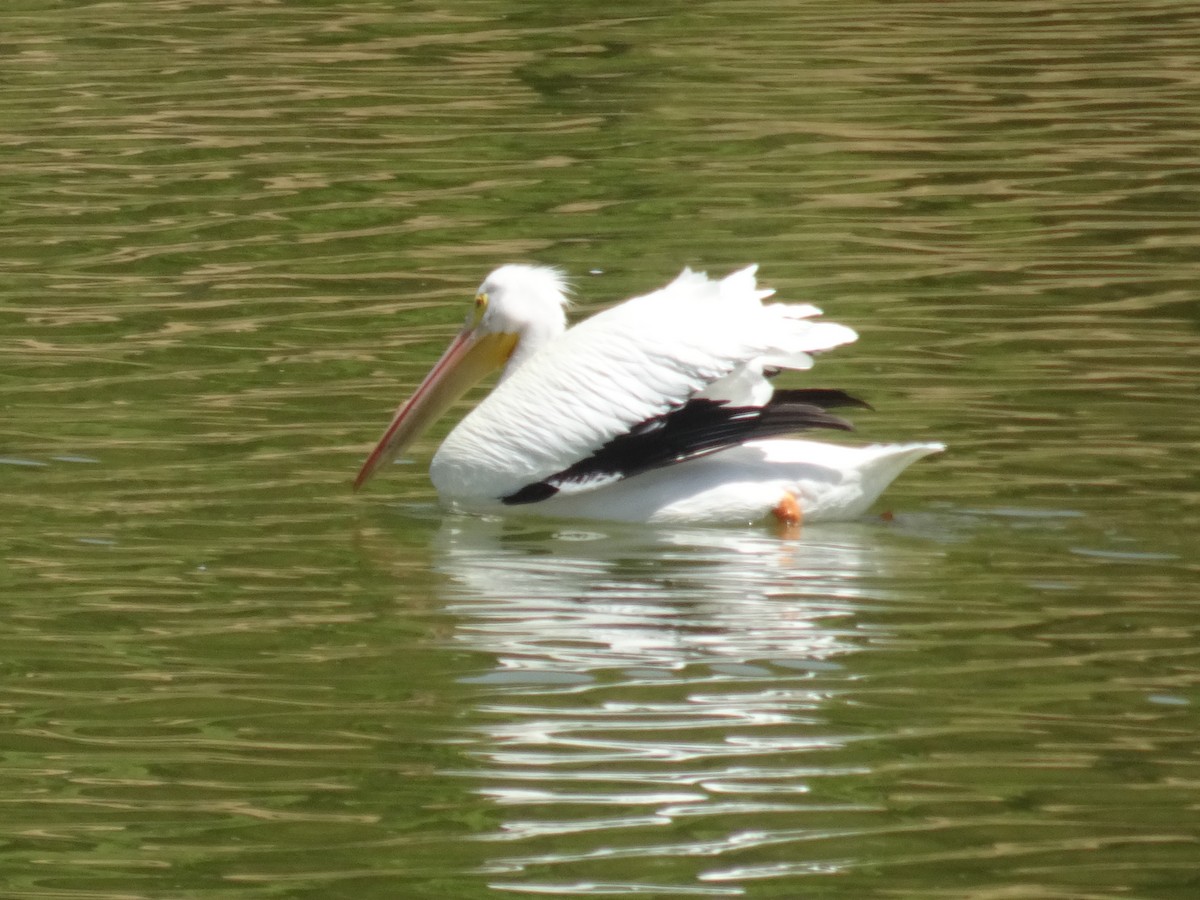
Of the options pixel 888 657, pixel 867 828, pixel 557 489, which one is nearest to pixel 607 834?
pixel 867 828

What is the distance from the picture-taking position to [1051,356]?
255 inches

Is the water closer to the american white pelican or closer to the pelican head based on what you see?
the american white pelican

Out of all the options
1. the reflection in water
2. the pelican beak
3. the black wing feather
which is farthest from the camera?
the pelican beak

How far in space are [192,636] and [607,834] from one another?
139cm

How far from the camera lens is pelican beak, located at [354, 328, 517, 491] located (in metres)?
5.79

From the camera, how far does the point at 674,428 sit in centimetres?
522

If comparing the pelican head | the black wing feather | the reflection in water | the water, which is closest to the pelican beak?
the pelican head

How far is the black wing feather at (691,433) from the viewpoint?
5.12 metres

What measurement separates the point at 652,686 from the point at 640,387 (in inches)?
49.6

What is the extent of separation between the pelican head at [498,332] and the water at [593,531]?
0.72 ft

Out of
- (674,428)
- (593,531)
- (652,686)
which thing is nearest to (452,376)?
(593,531)

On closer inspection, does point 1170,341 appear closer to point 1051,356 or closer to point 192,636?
point 1051,356

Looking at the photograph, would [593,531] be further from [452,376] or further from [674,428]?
[452,376]

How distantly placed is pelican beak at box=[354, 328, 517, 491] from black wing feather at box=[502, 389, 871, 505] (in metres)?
0.56
